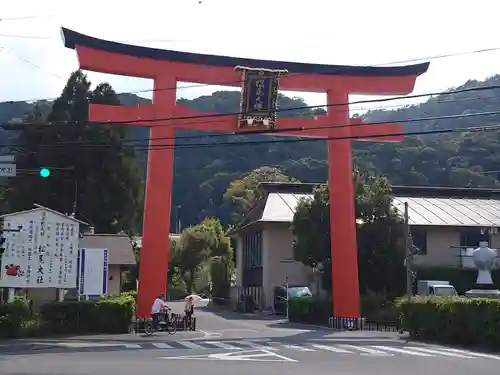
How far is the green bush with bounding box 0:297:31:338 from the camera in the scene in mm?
25250

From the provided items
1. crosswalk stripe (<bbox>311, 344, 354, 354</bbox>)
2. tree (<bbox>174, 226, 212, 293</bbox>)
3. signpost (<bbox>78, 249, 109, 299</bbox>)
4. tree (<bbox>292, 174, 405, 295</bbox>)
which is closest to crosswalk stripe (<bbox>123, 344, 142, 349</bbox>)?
crosswalk stripe (<bbox>311, 344, 354, 354</bbox>)

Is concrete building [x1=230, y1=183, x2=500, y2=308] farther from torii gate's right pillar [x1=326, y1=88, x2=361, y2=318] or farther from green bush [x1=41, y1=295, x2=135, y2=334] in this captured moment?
green bush [x1=41, y1=295, x2=135, y2=334]

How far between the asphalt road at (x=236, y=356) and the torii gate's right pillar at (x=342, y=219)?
4.10m

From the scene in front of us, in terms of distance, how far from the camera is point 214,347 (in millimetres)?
22109

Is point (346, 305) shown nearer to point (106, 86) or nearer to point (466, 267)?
point (466, 267)

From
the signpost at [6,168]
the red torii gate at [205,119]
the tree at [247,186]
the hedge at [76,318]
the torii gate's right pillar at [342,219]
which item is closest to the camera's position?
the signpost at [6,168]

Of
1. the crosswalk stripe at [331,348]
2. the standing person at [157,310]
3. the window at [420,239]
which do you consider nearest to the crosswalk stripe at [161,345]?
the standing person at [157,310]

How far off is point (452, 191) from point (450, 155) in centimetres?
3461

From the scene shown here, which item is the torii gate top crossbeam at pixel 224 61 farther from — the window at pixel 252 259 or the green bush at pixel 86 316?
the window at pixel 252 259

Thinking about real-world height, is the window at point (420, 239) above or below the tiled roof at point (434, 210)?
below

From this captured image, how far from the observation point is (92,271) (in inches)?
1102

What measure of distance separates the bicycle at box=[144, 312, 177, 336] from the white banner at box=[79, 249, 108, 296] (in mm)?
2393

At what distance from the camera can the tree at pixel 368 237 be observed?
37.3 meters

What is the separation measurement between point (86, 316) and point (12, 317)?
9.86 ft
